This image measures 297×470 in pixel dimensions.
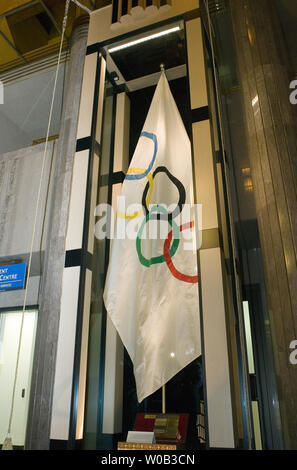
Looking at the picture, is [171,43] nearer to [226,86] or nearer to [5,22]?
[226,86]

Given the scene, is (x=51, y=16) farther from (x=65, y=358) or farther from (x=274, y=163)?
(x=65, y=358)

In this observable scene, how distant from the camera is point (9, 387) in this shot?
5988mm

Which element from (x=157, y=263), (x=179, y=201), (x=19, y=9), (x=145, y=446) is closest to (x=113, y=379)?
(x=145, y=446)

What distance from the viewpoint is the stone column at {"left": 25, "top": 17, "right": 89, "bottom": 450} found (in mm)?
3393

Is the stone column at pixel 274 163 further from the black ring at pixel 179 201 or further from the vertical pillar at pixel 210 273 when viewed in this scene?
the black ring at pixel 179 201

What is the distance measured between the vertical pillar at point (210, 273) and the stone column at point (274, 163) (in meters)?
0.28

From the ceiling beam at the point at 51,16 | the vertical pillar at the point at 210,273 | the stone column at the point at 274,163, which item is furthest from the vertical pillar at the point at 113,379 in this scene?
the ceiling beam at the point at 51,16

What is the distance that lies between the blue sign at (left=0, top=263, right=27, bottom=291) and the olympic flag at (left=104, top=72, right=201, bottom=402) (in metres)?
2.58

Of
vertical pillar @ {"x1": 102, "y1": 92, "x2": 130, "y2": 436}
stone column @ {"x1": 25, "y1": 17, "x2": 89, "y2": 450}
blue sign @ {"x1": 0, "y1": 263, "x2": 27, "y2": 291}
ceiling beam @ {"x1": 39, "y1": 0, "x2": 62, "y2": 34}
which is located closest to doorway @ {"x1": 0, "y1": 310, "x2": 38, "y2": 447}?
blue sign @ {"x1": 0, "y1": 263, "x2": 27, "y2": 291}

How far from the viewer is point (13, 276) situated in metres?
5.01

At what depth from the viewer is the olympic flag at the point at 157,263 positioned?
2.42 metres

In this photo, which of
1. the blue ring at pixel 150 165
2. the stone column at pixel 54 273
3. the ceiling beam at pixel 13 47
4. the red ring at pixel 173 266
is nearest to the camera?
the red ring at pixel 173 266

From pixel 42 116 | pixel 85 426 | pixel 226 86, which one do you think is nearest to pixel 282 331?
pixel 85 426

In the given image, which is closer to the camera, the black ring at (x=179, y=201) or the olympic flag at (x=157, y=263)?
the olympic flag at (x=157, y=263)
